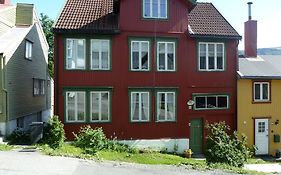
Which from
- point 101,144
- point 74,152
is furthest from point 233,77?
point 74,152

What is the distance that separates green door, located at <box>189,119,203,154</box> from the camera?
953 inches

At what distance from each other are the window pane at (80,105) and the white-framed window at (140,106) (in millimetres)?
2939

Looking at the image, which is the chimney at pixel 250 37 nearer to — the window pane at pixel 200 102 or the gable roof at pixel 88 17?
the window pane at pixel 200 102

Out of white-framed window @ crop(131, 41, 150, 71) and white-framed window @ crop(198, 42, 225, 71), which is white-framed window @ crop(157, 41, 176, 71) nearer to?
white-framed window @ crop(131, 41, 150, 71)

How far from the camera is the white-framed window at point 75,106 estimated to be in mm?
22281

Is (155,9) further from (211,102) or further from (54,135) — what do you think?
(54,135)

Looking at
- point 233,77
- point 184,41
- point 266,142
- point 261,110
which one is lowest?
point 266,142

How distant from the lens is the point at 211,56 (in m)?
24.3

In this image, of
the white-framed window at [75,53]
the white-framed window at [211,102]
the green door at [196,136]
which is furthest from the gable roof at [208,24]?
the white-framed window at [75,53]

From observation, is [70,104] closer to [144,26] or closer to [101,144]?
[101,144]

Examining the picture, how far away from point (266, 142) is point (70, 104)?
13345 millimetres

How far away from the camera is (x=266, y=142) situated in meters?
25.2

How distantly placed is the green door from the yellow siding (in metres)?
2.72

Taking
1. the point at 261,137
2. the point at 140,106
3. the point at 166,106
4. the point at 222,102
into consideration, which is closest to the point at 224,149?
the point at 166,106
